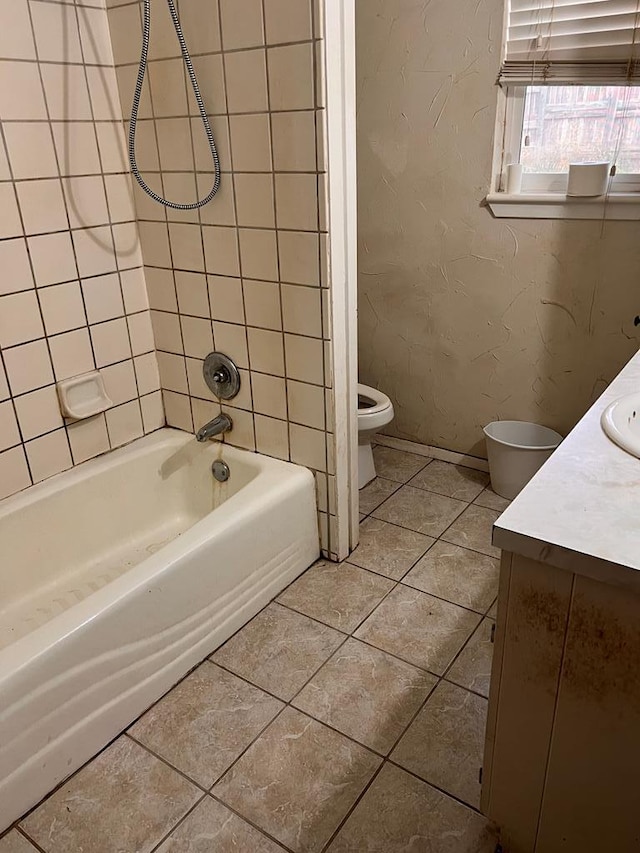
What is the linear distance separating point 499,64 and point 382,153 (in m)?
0.50

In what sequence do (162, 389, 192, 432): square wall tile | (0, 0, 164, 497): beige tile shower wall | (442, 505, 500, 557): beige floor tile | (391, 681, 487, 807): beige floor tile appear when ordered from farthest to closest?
(162, 389, 192, 432): square wall tile
(442, 505, 500, 557): beige floor tile
(0, 0, 164, 497): beige tile shower wall
(391, 681, 487, 807): beige floor tile

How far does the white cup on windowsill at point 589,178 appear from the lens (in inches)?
78.1

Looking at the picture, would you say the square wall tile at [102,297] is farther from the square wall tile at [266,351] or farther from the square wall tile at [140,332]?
the square wall tile at [266,351]

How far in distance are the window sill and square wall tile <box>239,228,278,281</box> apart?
0.90 metres

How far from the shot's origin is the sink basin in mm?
1090

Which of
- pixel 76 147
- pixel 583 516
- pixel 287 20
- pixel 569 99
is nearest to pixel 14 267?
pixel 76 147

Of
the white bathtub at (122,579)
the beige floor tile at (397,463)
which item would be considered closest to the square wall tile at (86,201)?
the white bathtub at (122,579)

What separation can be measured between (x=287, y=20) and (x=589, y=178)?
1.07 m

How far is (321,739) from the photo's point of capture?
1415mm

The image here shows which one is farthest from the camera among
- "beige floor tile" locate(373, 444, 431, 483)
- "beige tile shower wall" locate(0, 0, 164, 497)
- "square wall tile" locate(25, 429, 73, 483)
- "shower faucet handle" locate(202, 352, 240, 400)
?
"beige floor tile" locate(373, 444, 431, 483)

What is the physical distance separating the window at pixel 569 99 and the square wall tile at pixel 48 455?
164 cm

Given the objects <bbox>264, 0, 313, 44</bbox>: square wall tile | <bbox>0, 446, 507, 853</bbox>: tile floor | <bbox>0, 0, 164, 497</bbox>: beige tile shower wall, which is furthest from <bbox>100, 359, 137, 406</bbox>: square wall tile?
<bbox>264, 0, 313, 44</bbox>: square wall tile

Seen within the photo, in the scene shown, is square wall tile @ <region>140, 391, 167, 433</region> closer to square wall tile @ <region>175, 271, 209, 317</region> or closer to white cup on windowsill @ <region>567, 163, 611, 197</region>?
square wall tile @ <region>175, 271, 209, 317</region>

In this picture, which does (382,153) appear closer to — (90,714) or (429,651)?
(429,651)
